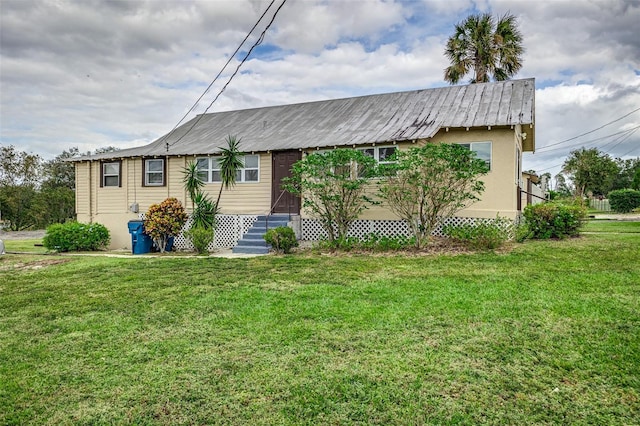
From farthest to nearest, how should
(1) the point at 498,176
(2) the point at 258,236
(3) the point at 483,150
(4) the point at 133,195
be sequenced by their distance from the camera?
(4) the point at 133,195, (2) the point at 258,236, (3) the point at 483,150, (1) the point at 498,176

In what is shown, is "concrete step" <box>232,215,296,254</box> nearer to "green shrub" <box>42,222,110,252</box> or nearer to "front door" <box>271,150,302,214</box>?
"front door" <box>271,150,302,214</box>

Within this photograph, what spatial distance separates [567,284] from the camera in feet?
20.4

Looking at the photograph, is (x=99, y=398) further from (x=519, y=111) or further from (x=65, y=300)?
(x=519, y=111)

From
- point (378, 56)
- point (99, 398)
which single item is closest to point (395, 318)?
point (99, 398)

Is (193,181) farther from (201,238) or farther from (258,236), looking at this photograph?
(258,236)

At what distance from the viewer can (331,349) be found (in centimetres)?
398

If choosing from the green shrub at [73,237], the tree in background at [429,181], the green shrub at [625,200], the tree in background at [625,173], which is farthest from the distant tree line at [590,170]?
the green shrub at [73,237]

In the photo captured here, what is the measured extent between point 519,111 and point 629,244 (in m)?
4.82

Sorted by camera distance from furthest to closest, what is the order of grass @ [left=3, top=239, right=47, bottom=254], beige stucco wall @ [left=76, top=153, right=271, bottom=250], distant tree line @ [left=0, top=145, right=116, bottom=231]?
distant tree line @ [left=0, top=145, right=116, bottom=231]
beige stucco wall @ [left=76, top=153, right=271, bottom=250]
grass @ [left=3, top=239, right=47, bottom=254]

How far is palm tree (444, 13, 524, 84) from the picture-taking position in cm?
1998

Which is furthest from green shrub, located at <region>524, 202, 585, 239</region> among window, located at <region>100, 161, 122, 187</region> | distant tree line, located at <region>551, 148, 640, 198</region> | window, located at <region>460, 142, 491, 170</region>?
distant tree line, located at <region>551, 148, 640, 198</region>

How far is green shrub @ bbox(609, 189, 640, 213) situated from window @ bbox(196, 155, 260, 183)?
993 inches

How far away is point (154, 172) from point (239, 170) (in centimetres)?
372

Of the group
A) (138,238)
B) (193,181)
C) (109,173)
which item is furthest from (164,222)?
(109,173)
